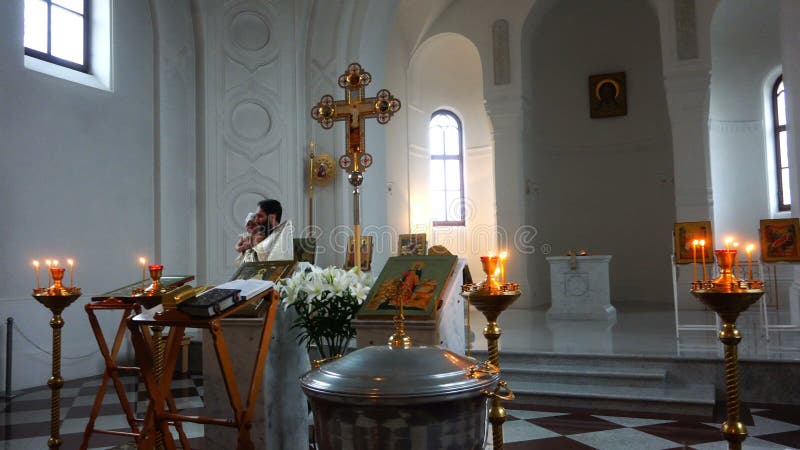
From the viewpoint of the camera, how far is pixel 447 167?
15.3 m

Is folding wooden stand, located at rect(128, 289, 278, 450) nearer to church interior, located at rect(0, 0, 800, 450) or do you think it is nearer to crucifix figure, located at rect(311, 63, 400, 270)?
church interior, located at rect(0, 0, 800, 450)

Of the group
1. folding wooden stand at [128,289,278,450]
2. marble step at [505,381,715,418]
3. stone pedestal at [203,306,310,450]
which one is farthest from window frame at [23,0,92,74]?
marble step at [505,381,715,418]

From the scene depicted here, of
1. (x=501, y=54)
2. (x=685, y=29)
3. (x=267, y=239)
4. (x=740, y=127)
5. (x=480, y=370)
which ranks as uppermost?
(x=501, y=54)

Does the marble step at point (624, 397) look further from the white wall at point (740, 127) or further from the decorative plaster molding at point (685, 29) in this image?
the white wall at point (740, 127)

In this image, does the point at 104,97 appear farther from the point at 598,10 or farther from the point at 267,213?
the point at 598,10

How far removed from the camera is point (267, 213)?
19.6ft

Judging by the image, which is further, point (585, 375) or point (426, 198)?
point (426, 198)

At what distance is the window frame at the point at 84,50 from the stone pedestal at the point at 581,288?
7093 mm

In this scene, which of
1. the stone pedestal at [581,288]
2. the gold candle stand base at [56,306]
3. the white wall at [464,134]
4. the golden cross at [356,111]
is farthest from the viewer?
the white wall at [464,134]

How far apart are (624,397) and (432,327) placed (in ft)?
8.49

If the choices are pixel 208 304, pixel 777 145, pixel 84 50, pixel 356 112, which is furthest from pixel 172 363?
pixel 777 145

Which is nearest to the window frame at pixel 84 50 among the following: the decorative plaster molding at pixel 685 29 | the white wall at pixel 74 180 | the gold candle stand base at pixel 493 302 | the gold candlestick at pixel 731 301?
the white wall at pixel 74 180

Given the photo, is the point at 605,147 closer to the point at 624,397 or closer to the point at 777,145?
the point at 777,145

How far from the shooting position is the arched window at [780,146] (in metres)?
12.9
